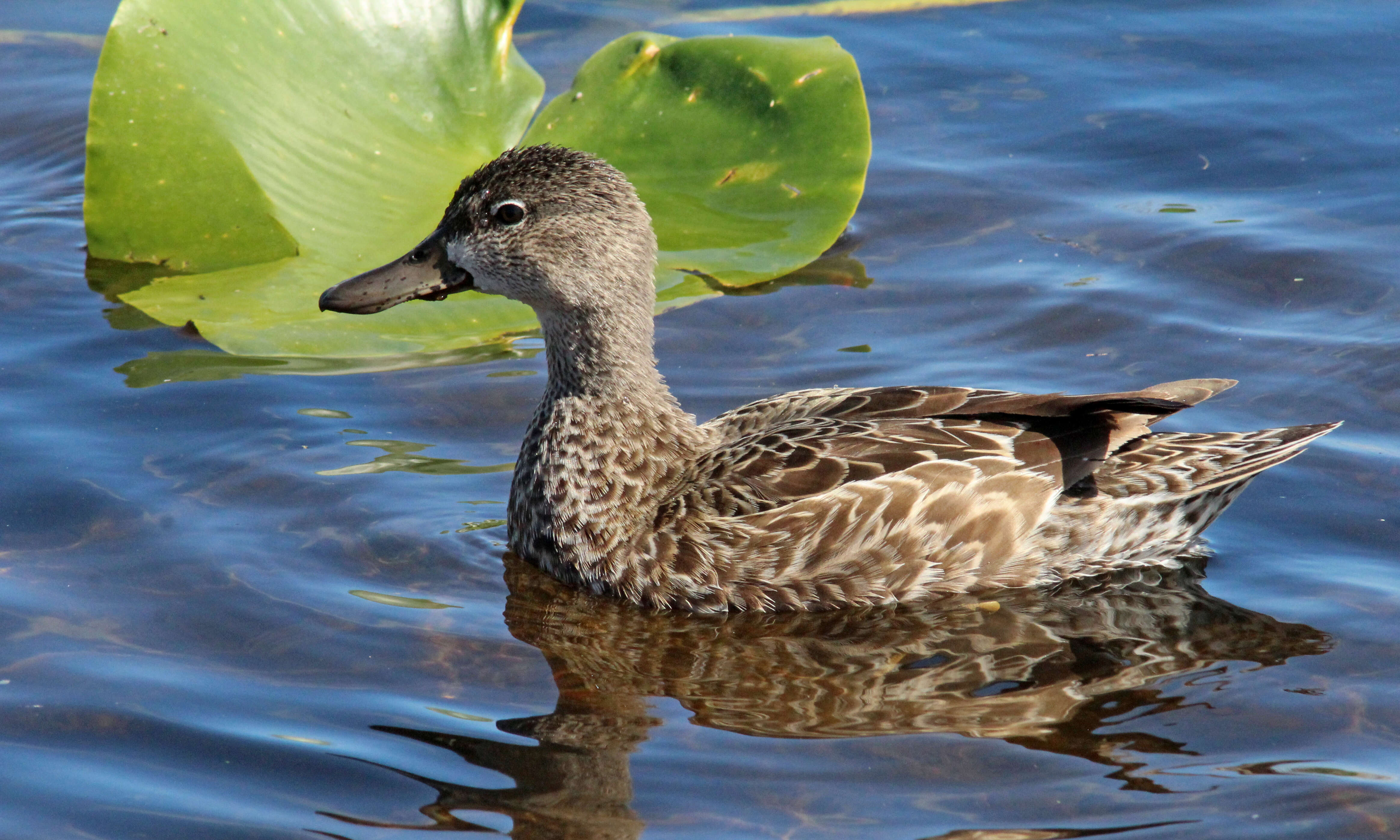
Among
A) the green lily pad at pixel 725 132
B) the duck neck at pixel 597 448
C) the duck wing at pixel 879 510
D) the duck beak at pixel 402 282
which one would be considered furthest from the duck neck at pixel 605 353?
the green lily pad at pixel 725 132

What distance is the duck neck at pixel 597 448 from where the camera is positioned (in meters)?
7.21

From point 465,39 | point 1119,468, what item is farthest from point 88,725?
point 465,39

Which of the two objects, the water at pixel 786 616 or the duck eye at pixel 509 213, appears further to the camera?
the duck eye at pixel 509 213

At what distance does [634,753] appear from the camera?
5.95 meters

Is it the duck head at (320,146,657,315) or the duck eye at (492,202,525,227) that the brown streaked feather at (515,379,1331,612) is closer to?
the duck head at (320,146,657,315)

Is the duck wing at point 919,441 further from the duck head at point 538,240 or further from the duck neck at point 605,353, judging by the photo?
the duck head at point 538,240

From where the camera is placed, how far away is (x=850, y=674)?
654 centimetres

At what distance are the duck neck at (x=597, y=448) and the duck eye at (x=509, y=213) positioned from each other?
0.45 metres

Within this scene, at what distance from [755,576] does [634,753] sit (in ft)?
4.17

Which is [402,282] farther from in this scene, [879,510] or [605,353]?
[879,510]

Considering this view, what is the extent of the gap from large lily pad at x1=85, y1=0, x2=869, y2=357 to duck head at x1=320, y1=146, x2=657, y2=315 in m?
1.19

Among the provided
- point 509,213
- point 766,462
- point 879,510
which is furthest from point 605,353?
point 879,510

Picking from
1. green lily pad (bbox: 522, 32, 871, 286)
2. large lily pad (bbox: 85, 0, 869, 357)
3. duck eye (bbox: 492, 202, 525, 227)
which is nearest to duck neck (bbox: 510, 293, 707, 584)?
duck eye (bbox: 492, 202, 525, 227)

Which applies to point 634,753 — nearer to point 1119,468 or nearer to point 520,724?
point 520,724
